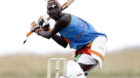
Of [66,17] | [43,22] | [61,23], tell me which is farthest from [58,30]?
[43,22]

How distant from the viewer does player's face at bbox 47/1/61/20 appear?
848 cm

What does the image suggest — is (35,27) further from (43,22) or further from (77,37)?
(77,37)

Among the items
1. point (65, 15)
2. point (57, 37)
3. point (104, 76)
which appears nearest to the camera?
point (65, 15)

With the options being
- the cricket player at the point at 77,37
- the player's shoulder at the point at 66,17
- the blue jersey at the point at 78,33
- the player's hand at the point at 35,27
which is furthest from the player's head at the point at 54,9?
the player's hand at the point at 35,27

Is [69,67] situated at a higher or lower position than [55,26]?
lower

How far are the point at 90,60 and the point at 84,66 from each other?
0.15 metres

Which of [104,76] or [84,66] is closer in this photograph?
[84,66]

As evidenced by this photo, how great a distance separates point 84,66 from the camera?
8.72 meters

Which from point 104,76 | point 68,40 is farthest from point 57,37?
point 104,76

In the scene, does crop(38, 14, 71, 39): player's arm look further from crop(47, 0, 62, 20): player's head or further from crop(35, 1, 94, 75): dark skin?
crop(47, 0, 62, 20): player's head

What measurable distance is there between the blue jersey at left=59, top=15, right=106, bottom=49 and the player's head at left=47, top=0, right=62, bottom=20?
26 centimetres

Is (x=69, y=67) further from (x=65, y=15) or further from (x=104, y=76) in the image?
(x=104, y=76)

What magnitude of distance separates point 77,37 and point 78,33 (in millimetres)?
95

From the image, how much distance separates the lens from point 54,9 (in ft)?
27.8
